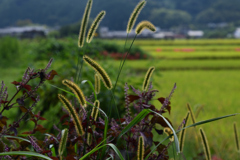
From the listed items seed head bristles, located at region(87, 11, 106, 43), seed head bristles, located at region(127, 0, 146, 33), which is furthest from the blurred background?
seed head bristles, located at region(127, 0, 146, 33)

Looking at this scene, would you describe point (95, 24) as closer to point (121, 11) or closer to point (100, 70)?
point (100, 70)

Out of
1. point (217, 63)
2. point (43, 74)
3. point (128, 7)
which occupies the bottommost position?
point (217, 63)

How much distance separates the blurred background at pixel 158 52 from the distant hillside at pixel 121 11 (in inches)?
7.2

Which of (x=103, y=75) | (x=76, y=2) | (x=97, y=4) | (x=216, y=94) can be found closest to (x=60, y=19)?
(x=76, y=2)

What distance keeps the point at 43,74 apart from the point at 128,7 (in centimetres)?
6823

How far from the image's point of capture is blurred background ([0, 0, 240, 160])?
3.63 m

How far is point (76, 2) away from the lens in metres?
88.4

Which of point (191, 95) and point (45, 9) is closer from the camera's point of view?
point (191, 95)

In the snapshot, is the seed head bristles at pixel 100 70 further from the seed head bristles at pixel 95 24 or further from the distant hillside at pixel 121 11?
the distant hillside at pixel 121 11

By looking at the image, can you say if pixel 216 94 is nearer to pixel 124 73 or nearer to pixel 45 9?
pixel 124 73

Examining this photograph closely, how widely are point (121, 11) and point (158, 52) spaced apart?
164ft

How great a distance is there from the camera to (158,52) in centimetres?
2059

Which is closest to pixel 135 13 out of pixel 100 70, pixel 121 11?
pixel 100 70

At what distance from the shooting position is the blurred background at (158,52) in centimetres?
363
